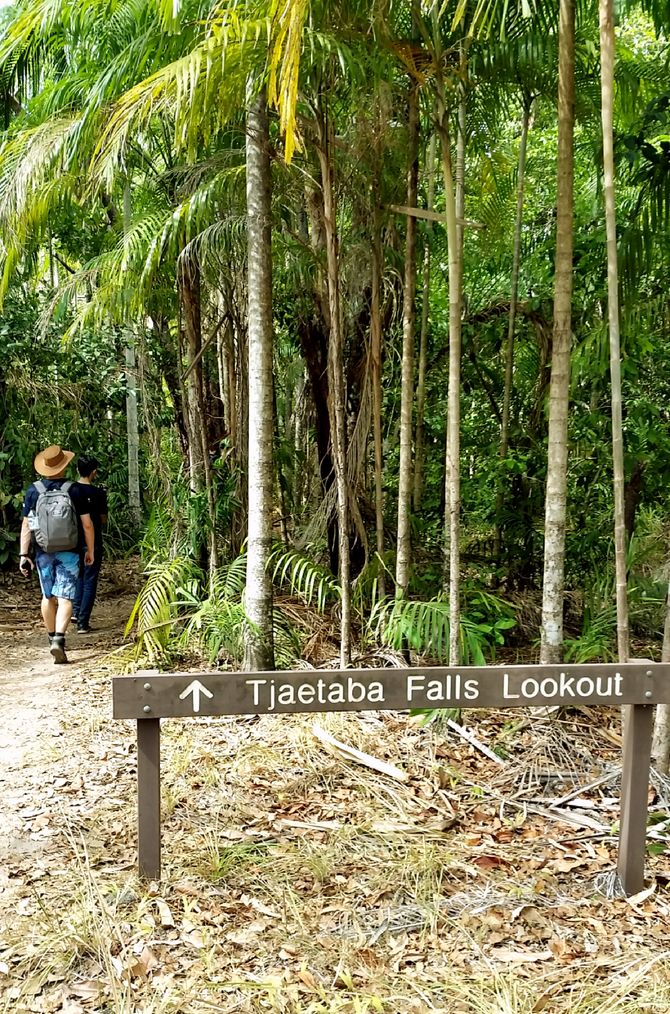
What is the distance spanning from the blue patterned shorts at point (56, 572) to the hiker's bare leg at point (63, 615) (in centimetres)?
9

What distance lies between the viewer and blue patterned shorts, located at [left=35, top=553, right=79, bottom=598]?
20.4ft

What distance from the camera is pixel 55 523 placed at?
6.10m

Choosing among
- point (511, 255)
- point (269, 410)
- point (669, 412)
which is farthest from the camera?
point (511, 255)

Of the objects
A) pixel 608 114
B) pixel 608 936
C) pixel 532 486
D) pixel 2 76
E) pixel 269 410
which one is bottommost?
pixel 608 936

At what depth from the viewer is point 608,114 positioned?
3061 mm

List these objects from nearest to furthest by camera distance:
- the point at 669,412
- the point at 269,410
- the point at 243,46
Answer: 1. the point at 243,46
2. the point at 269,410
3. the point at 669,412

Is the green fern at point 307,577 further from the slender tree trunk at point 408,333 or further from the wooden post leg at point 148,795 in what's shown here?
the wooden post leg at point 148,795

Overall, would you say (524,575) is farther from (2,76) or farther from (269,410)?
(2,76)

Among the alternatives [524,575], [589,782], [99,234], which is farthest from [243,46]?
[99,234]

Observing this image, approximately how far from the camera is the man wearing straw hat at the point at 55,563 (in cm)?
614

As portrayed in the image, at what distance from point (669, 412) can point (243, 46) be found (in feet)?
13.4

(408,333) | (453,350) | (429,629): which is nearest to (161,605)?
(429,629)

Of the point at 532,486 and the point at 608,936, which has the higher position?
the point at 532,486

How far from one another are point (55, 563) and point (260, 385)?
2.53 meters
